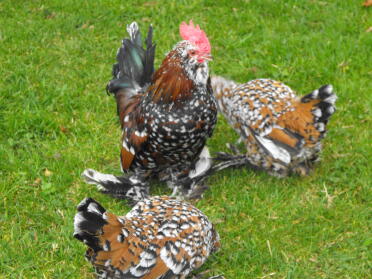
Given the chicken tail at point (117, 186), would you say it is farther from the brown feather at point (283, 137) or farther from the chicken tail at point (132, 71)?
the brown feather at point (283, 137)

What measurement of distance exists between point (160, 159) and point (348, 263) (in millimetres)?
1788

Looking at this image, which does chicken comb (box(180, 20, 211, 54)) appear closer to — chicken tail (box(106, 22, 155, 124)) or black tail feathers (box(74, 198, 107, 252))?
chicken tail (box(106, 22, 155, 124))

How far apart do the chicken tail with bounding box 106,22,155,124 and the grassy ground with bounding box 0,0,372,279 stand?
2.19 ft

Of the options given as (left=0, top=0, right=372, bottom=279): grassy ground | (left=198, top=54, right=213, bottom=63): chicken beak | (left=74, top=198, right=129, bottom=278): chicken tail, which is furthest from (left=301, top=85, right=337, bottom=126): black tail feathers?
(left=74, top=198, right=129, bottom=278): chicken tail

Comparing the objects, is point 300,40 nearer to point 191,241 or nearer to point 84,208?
point 191,241

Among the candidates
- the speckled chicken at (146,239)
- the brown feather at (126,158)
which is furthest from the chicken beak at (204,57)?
the speckled chicken at (146,239)

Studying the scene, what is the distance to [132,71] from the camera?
5.18 m

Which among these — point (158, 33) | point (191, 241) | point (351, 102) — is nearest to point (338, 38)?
point (351, 102)

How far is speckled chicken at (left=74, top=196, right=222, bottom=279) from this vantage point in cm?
341

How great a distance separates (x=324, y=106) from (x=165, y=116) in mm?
1402

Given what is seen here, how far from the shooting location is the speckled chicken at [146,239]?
11.2 feet

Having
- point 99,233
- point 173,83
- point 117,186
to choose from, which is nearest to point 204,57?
point 173,83

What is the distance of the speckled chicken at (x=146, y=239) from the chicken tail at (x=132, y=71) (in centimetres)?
140

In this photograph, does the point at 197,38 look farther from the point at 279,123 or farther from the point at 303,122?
the point at 303,122
